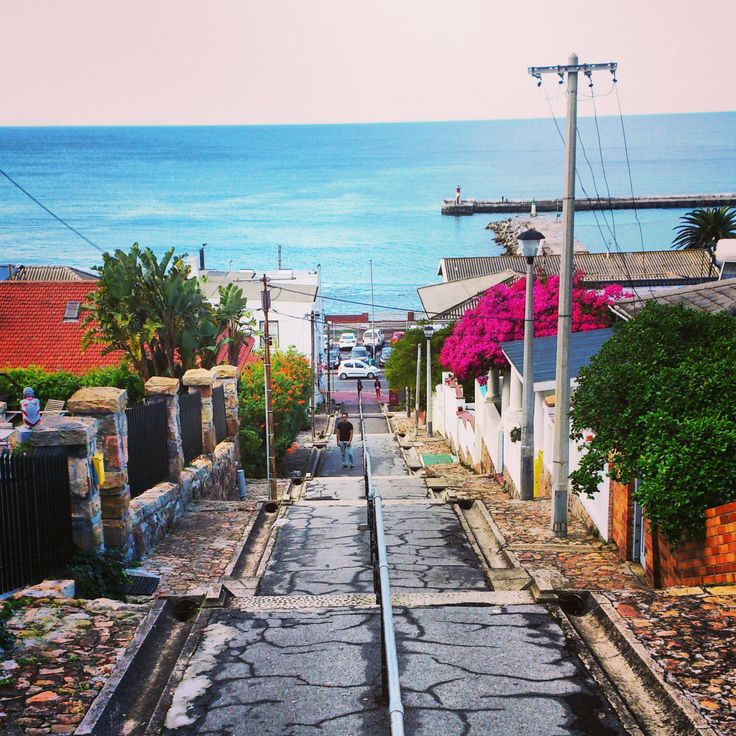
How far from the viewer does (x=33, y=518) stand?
32.3ft

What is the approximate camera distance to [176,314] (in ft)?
82.8

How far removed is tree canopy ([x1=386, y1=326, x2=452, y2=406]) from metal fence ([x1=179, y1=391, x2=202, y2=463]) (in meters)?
27.2

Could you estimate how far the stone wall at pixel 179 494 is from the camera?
12859 millimetres

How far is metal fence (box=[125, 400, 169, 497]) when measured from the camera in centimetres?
1391

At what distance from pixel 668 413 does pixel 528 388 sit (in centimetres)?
688

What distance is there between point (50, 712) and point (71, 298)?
36.2m

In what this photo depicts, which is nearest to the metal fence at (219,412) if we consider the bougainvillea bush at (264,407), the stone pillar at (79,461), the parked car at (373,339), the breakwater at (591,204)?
the bougainvillea bush at (264,407)

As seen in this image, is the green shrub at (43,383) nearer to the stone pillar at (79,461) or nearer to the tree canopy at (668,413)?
the stone pillar at (79,461)

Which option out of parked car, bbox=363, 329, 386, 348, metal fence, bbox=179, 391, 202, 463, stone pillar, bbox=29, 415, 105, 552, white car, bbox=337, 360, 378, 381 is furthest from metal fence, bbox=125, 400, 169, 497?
parked car, bbox=363, 329, 386, 348

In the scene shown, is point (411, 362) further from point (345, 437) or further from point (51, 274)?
point (51, 274)

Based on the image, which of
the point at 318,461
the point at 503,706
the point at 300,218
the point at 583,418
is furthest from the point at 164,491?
the point at 300,218

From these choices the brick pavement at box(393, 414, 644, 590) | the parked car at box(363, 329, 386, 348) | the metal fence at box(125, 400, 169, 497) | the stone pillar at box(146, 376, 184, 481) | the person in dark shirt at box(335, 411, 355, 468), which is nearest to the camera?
the brick pavement at box(393, 414, 644, 590)

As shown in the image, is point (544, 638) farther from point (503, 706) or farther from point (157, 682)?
point (157, 682)

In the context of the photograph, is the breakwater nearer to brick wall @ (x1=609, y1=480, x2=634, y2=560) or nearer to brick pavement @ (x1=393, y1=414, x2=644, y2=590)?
brick pavement @ (x1=393, y1=414, x2=644, y2=590)
